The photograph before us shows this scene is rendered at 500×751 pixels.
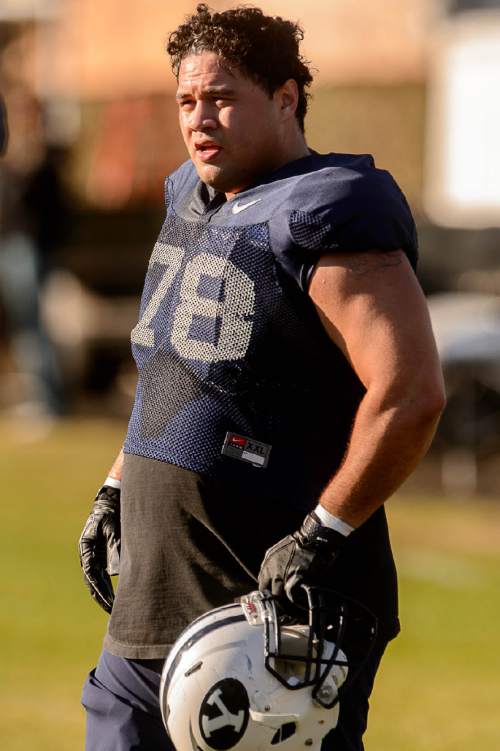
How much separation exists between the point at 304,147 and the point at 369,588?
1.00 meters

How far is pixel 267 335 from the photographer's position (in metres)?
3.39

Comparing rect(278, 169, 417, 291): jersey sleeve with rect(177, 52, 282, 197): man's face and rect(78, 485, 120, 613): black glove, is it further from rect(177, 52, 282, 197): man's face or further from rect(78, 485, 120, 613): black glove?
rect(78, 485, 120, 613): black glove

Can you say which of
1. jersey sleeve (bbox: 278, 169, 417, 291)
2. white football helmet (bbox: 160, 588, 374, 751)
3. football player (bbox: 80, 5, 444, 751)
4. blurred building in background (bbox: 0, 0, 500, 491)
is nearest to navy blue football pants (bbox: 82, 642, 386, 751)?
football player (bbox: 80, 5, 444, 751)

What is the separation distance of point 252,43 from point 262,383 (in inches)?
29.8

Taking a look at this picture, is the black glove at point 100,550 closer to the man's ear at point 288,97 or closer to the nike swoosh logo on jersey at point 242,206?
the nike swoosh logo on jersey at point 242,206

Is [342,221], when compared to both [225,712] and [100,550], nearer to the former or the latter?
[225,712]

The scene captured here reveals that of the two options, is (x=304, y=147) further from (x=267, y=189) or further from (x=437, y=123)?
(x=437, y=123)

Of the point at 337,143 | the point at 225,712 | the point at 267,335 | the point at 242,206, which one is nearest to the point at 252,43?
the point at 242,206

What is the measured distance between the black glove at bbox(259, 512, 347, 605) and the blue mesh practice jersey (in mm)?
191

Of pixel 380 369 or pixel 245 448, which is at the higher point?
pixel 380 369

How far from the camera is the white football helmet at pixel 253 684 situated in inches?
126

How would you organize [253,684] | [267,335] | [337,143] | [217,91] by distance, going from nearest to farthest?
[253,684], [267,335], [217,91], [337,143]

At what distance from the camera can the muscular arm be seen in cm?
324

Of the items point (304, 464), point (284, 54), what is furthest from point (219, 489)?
point (284, 54)
